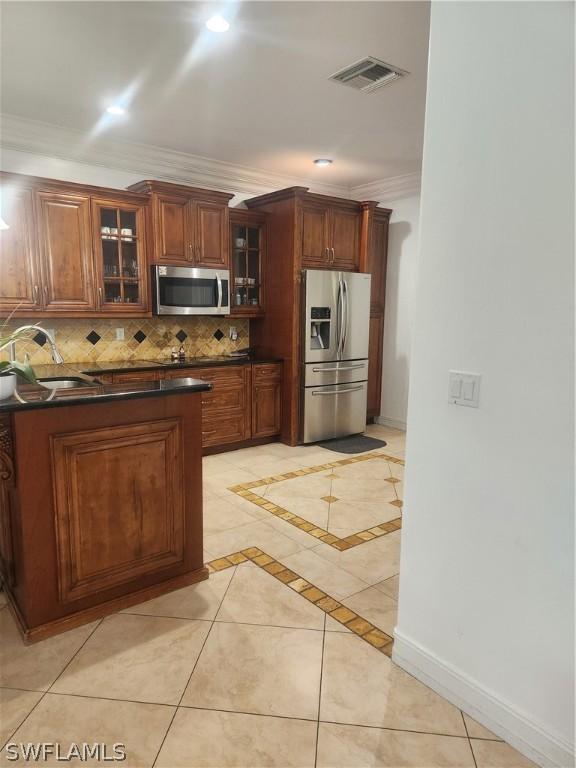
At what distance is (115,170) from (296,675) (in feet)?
13.8

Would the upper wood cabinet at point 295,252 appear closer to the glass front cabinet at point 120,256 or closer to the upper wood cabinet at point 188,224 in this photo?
the upper wood cabinet at point 188,224

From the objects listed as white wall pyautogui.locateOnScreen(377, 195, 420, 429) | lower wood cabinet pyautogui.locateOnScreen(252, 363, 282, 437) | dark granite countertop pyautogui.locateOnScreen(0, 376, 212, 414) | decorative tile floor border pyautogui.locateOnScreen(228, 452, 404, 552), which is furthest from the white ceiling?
decorative tile floor border pyautogui.locateOnScreen(228, 452, 404, 552)

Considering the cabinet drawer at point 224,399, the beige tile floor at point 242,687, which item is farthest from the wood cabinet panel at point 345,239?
the beige tile floor at point 242,687

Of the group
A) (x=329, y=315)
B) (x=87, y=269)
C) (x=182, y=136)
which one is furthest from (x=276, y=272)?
(x=87, y=269)

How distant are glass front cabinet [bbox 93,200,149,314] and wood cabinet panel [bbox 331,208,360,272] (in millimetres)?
1860

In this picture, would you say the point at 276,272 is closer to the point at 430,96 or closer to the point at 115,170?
the point at 115,170

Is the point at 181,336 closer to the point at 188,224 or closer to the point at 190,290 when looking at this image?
the point at 190,290

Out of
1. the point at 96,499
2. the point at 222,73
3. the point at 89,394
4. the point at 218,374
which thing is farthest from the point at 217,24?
the point at 218,374

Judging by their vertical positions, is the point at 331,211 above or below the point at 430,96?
above

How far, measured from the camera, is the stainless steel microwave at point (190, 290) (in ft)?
14.0

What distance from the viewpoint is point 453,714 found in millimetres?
1665

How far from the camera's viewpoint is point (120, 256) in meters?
4.14

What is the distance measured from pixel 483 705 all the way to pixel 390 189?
5.01 m

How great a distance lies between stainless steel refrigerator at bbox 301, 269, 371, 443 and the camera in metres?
4.68
